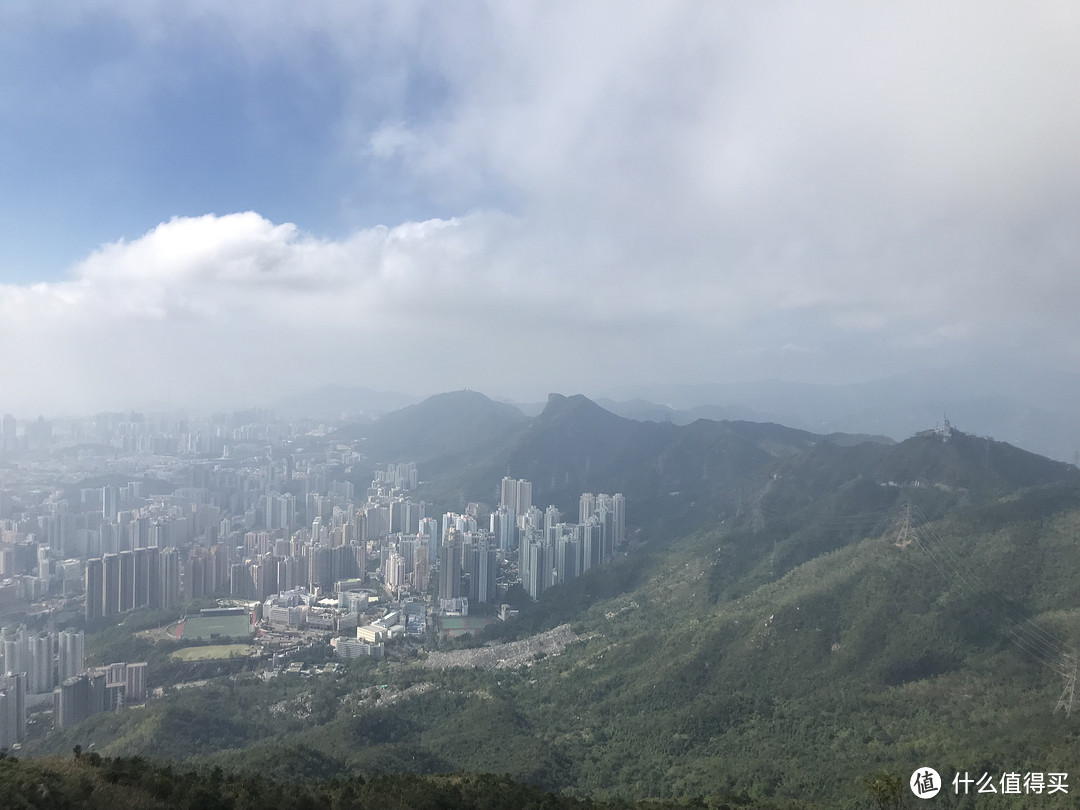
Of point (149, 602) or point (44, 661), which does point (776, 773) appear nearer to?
point (44, 661)

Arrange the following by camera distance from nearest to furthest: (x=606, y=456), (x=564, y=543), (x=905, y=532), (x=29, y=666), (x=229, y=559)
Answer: (x=29, y=666) → (x=905, y=532) → (x=229, y=559) → (x=564, y=543) → (x=606, y=456)

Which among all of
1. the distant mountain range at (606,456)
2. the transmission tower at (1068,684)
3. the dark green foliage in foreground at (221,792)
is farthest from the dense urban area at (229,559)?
the transmission tower at (1068,684)

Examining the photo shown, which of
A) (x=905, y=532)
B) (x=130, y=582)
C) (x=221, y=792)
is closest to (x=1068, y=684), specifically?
(x=905, y=532)

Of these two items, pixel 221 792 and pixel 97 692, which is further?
pixel 97 692

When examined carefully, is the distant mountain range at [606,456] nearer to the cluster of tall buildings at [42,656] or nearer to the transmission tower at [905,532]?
the transmission tower at [905,532]

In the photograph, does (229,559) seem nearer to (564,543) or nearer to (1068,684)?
A: (564,543)

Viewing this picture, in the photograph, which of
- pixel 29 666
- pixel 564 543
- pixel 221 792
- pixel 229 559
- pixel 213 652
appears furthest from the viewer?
pixel 564 543
